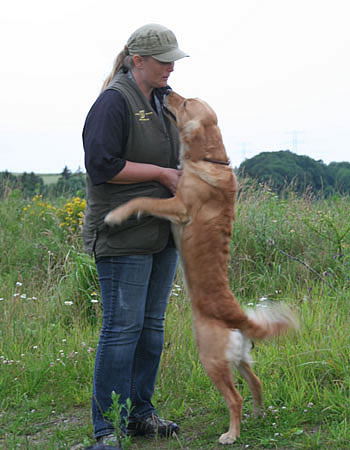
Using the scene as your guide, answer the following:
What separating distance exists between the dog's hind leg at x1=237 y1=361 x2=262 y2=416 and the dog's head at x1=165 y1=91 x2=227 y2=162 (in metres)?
1.20

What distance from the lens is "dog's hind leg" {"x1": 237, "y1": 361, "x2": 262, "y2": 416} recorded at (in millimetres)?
3256

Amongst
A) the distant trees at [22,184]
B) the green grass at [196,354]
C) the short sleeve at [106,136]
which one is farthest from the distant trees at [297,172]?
the short sleeve at [106,136]

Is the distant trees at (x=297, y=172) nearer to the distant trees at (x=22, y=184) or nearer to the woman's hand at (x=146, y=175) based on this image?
the distant trees at (x=22, y=184)

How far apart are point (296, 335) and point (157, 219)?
4.78 feet

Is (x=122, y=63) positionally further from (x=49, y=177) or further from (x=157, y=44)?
(x=49, y=177)

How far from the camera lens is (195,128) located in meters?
3.14

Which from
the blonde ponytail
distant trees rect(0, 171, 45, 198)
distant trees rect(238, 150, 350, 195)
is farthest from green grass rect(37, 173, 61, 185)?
the blonde ponytail

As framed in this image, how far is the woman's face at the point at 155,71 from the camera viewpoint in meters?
2.99

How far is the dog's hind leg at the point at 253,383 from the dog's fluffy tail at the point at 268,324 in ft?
0.79

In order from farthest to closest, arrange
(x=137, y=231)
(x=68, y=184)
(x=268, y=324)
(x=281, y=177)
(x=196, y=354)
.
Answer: (x=68, y=184)
(x=281, y=177)
(x=196, y=354)
(x=268, y=324)
(x=137, y=231)

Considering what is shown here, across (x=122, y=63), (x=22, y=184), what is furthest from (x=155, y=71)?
(x=22, y=184)

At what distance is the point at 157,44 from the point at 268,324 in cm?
161

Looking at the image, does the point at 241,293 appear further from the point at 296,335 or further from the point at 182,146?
the point at 182,146

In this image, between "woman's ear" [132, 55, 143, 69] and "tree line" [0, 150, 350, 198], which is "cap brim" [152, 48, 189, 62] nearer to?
"woman's ear" [132, 55, 143, 69]
